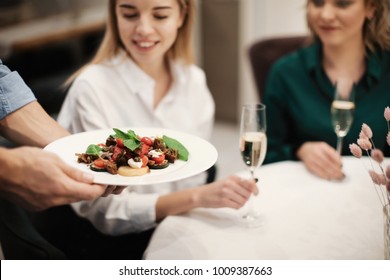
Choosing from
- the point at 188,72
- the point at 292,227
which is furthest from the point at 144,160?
the point at 188,72

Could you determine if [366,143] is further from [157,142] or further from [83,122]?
[83,122]

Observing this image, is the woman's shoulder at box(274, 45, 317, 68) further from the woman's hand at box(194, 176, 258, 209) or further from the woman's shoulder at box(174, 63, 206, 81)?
the woman's hand at box(194, 176, 258, 209)

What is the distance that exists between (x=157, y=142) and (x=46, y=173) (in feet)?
0.72

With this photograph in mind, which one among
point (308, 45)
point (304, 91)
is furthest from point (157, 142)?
point (308, 45)

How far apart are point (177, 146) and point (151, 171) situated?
94 mm

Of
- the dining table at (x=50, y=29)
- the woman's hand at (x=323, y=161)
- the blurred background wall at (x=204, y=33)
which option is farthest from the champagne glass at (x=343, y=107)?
the dining table at (x=50, y=29)

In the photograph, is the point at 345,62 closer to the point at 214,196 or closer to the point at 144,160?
the point at 214,196

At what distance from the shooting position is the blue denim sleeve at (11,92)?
981 millimetres

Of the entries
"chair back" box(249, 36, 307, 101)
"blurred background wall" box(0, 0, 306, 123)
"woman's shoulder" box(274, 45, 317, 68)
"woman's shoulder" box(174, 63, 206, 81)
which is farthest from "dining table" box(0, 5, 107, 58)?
"woman's shoulder" box(274, 45, 317, 68)

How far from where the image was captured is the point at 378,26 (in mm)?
1446

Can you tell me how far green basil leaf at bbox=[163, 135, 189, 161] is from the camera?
3.12 ft

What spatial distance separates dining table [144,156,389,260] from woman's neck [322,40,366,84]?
32 cm

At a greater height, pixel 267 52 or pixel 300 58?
pixel 300 58

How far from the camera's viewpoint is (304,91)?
1720mm
